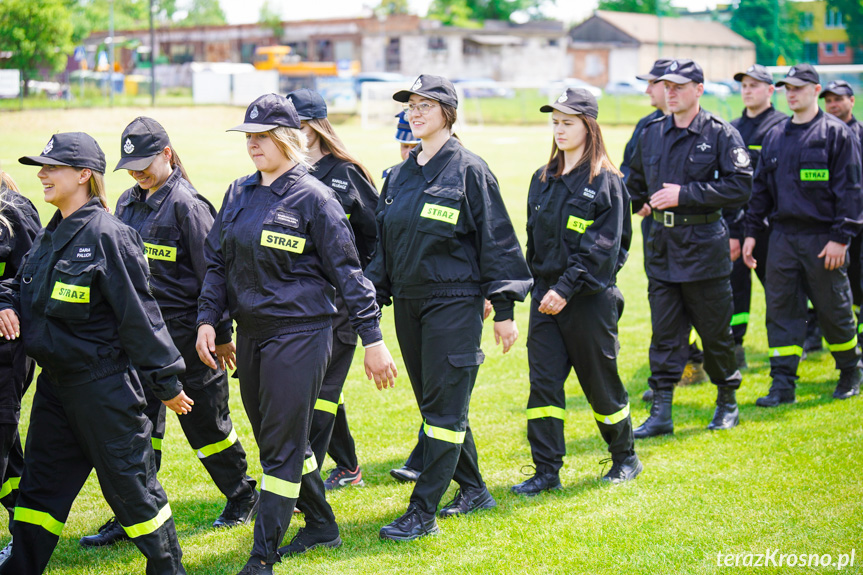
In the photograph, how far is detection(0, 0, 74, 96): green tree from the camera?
2012cm

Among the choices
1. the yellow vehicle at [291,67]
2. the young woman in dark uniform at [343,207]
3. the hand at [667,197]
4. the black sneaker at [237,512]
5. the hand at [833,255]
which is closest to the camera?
the black sneaker at [237,512]

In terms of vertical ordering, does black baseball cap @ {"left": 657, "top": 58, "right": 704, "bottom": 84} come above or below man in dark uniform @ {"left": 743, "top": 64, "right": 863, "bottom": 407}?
above

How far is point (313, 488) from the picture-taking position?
4527 millimetres

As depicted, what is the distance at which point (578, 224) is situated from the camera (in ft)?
17.4

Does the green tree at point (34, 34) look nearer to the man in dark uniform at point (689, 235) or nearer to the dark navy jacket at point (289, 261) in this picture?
the man in dark uniform at point (689, 235)

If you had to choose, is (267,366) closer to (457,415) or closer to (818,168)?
(457,415)

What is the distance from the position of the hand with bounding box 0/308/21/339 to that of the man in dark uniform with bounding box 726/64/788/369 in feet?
20.2

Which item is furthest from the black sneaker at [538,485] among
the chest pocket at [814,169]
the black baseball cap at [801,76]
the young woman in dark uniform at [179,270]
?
the black baseball cap at [801,76]

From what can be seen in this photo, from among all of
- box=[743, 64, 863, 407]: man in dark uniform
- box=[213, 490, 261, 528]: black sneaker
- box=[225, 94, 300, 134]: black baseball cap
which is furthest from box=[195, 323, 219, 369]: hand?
box=[743, 64, 863, 407]: man in dark uniform

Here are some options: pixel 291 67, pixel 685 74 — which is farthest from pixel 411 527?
pixel 291 67

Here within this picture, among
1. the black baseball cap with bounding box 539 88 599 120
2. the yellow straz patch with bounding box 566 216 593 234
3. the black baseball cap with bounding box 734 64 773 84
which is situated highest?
the black baseball cap with bounding box 734 64 773 84

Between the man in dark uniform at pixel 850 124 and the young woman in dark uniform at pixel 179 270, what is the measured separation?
6255 mm

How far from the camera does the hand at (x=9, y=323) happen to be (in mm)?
4156

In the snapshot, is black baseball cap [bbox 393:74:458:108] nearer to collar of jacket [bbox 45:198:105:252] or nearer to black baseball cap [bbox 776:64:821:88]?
collar of jacket [bbox 45:198:105:252]
